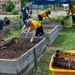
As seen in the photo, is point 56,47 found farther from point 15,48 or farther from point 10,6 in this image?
point 10,6

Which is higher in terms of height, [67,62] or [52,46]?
Answer: [67,62]

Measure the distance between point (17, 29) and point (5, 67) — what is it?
11.8 meters

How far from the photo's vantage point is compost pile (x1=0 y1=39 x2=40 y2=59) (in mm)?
10430

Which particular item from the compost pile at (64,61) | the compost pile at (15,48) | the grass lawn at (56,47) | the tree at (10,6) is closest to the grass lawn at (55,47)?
the grass lawn at (56,47)

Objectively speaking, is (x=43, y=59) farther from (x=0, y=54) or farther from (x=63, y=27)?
(x=63, y=27)

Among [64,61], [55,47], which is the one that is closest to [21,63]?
[64,61]

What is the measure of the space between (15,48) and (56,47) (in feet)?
9.05

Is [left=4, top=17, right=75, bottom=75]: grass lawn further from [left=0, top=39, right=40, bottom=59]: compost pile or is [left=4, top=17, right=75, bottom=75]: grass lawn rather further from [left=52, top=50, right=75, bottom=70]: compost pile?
[left=52, top=50, right=75, bottom=70]: compost pile

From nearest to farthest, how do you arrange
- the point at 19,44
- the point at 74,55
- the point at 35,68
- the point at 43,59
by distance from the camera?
1. the point at 74,55
2. the point at 35,68
3. the point at 43,59
4. the point at 19,44

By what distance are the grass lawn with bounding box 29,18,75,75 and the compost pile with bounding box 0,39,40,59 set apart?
0.77 meters

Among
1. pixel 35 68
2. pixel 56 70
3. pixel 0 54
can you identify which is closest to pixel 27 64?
pixel 35 68

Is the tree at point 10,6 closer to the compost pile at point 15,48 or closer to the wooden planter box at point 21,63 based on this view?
the compost pile at point 15,48

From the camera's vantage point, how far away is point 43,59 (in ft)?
37.9

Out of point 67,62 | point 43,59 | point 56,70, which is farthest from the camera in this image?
point 43,59
